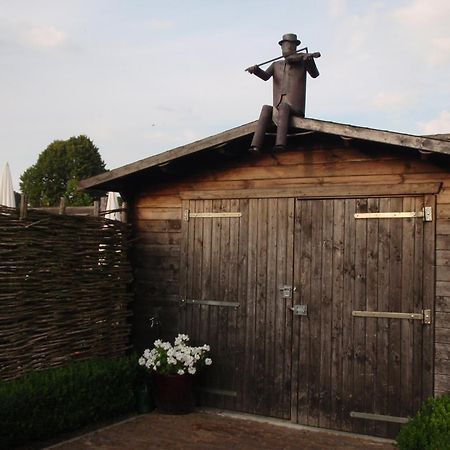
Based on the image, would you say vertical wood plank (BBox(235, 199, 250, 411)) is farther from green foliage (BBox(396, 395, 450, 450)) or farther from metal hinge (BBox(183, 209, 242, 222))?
green foliage (BBox(396, 395, 450, 450))

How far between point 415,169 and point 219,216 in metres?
2.22

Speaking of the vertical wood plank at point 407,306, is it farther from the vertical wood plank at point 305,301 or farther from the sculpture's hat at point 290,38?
the sculpture's hat at point 290,38

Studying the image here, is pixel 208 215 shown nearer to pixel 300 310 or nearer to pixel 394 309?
pixel 300 310

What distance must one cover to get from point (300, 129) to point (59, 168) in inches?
1078

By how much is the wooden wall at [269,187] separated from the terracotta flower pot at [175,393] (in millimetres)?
706

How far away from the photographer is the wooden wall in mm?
6309

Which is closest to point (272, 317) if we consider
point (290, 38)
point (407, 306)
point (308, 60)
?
point (407, 306)

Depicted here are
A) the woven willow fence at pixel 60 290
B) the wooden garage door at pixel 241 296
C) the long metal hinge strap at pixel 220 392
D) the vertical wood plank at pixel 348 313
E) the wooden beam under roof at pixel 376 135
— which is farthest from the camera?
the long metal hinge strap at pixel 220 392

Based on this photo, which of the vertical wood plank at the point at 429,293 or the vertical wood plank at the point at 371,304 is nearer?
the vertical wood plank at the point at 429,293

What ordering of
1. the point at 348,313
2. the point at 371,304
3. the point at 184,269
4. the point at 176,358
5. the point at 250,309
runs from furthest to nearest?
the point at 184,269 → the point at 250,309 → the point at 176,358 → the point at 348,313 → the point at 371,304

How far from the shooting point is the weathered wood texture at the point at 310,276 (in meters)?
6.43

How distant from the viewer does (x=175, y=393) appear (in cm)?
724

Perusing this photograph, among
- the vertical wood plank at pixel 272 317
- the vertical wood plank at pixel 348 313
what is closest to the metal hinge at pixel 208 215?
the vertical wood plank at pixel 272 317

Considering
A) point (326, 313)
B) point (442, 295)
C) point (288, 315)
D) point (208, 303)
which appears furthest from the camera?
point (208, 303)
